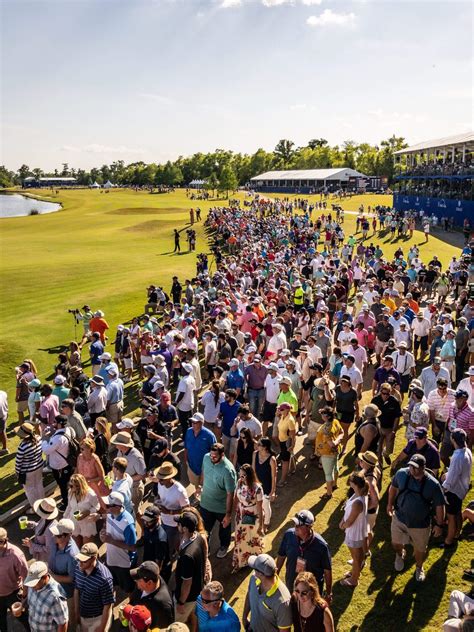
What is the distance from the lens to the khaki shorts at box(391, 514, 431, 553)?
6.12 meters

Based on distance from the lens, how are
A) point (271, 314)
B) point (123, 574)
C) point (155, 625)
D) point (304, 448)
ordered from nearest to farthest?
point (155, 625) < point (123, 574) < point (304, 448) < point (271, 314)

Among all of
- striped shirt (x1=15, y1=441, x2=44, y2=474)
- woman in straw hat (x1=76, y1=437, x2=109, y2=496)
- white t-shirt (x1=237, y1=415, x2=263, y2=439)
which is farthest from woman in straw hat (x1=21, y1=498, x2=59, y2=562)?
white t-shirt (x1=237, y1=415, x2=263, y2=439)

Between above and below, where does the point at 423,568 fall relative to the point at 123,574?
below

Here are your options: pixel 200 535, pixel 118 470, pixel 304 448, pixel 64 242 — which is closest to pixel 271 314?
pixel 304 448

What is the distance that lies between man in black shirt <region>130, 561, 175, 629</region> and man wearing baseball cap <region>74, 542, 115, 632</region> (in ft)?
1.82

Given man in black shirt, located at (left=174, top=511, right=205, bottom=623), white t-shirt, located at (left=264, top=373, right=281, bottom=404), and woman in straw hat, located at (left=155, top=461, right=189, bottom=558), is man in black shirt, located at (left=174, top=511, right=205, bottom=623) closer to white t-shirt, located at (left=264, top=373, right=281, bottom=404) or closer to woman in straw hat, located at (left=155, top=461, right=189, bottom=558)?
woman in straw hat, located at (left=155, top=461, right=189, bottom=558)

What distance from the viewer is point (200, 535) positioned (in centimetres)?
531

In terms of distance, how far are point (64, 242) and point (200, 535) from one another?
4447 centimetres

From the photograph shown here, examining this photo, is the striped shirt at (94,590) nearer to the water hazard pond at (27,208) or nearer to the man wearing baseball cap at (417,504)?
the man wearing baseball cap at (417,504)

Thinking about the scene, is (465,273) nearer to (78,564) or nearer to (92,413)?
(92,413)

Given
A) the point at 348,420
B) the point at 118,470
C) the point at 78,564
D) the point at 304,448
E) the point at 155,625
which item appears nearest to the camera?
the point at 155,625

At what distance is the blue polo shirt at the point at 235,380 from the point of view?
9711 millimetres

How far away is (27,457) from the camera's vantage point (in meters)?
7.62

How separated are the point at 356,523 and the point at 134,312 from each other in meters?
17.6
